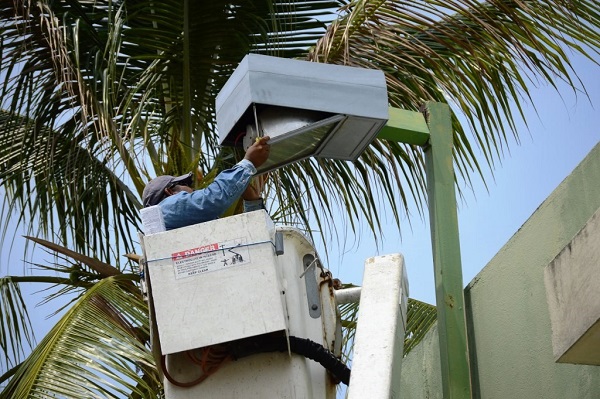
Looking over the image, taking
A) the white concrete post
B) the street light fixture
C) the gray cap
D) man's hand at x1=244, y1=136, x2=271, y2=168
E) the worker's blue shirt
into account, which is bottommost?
the white concrete post

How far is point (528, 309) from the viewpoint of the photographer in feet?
19.8

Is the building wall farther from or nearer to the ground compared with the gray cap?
nearer to the ground

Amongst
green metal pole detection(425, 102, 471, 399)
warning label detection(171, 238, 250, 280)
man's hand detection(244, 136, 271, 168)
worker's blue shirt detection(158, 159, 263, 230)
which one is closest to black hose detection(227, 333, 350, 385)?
warning label detection(171, 238, 250, 280)

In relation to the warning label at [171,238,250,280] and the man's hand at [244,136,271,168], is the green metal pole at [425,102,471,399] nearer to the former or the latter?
the man's hand at [244,136,271,168]

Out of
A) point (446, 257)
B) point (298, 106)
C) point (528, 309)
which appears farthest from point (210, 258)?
point (528, 309)

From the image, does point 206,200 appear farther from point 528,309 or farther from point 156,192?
point 528,309

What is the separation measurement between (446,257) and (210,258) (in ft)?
4.87

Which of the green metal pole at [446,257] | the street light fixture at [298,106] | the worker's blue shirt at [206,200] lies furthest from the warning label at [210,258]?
the green metal pole at [446,257]

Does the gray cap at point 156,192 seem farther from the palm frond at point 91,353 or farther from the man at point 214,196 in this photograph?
the palm frond at point 91,353

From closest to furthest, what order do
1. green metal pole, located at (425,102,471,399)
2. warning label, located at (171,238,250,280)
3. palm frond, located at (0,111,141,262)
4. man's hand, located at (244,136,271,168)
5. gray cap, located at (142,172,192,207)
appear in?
warning label, located at (171,238,250,280)
man's hand, located at (244,136,271,168)
gray cap, located at (142,172,192,207)
green metal pole, located at (425,102,471,399)
palm frond, located at (0,111,141,262)

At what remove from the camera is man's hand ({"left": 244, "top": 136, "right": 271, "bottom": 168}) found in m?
5.64

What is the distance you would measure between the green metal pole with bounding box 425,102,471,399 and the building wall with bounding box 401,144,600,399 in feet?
0.49


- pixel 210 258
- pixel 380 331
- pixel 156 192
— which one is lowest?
pixel 380 331

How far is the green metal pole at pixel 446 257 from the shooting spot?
20.3 ft
